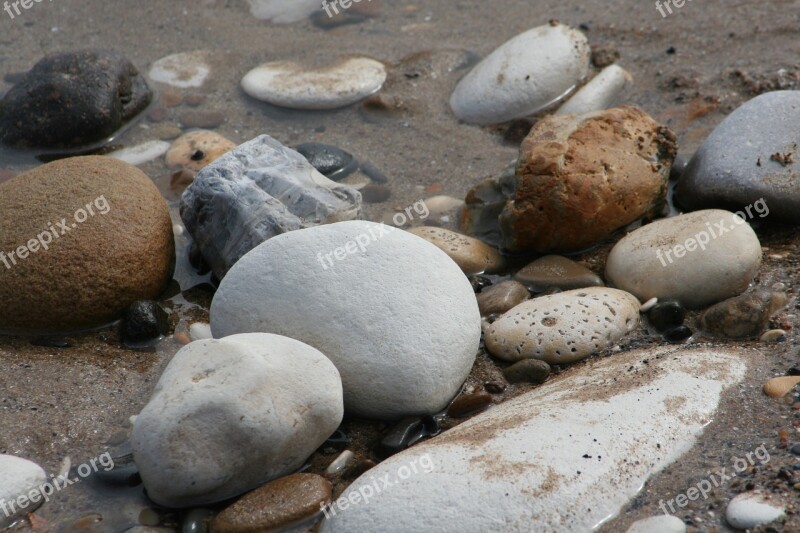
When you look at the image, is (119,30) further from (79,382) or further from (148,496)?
(148,496)

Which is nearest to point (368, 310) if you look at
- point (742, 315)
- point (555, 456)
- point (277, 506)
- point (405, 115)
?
point (277, 506)

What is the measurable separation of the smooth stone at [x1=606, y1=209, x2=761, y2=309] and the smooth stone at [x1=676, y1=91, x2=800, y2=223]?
28 centimetres

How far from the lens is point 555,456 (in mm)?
2699

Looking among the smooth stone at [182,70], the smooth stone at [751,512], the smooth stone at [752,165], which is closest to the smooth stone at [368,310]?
the smooth stone at [751,512]

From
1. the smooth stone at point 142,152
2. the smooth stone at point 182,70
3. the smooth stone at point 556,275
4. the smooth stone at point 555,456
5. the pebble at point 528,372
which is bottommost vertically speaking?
the pebble at point 528,372

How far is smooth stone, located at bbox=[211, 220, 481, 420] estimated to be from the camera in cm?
316

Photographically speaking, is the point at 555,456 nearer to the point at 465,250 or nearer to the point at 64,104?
the point at 465,250

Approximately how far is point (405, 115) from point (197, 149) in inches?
50.3

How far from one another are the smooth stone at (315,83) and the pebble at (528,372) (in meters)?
2.52

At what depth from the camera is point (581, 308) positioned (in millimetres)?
3539

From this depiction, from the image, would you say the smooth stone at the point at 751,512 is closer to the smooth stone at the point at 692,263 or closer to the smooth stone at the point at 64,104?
the smooth stone at the point at 692,263

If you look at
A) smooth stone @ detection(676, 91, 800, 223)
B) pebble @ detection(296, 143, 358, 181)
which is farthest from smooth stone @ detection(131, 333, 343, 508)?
smooth stone @ detection(676, 91, 800, 223)

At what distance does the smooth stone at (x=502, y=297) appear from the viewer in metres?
3.78

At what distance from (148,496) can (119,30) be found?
4.19 metres
